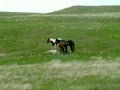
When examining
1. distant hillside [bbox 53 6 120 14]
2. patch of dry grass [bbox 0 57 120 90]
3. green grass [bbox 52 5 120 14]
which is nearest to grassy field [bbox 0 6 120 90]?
patch of dry grass [bbox 0 57 120 90]

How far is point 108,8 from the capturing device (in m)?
151

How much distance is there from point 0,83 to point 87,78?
521cm

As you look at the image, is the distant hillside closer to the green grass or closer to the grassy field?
the green grass

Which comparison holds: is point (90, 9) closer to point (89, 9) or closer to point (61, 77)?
point (89, 9)

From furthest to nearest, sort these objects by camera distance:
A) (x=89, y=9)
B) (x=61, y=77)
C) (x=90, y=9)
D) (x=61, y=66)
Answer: (x=90, y=9) → (x=89, y=9) → (x=61, y=66) → (x=61, y=77)

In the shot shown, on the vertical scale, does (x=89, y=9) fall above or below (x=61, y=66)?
below

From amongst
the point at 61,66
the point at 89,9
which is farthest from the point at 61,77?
the point at 89,9

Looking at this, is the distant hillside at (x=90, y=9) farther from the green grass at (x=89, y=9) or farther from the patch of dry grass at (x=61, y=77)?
the patch of dry grass at (x=61, y=77)

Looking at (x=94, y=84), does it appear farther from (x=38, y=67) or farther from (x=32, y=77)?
(x=38, y=67)

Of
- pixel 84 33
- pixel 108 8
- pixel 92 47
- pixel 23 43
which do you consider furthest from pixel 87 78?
pixel 108 8

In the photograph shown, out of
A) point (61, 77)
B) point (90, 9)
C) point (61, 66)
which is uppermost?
point (61, 77)

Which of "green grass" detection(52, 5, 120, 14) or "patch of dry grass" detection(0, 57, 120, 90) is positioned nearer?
"patch of dry grass" detection(0, 57, 120, 90)

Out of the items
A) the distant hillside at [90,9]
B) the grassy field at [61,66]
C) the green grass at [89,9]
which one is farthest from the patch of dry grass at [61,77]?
the distant hillside at [90,9]

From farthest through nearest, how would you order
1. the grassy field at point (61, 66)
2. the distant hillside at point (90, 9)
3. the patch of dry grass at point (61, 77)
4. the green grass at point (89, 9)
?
the distant hillside at point (90, 9), the green grass at point (89, 9), the grassy field at point (61, 66), the patch of dry grass at point (61, 77)
